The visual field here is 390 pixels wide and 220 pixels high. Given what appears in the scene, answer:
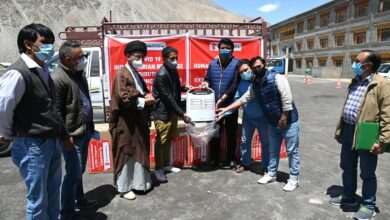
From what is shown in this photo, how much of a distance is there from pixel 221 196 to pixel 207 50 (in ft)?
11.1

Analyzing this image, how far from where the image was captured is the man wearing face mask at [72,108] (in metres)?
2.94

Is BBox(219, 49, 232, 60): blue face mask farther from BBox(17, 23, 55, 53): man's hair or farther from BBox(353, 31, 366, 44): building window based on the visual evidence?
BBox(353, 31, 366, 44): building window

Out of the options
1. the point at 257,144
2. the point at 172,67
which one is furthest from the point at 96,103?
the point at 257,144

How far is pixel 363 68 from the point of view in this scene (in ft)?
10.2

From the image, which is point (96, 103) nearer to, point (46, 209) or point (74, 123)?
point (74, 123)

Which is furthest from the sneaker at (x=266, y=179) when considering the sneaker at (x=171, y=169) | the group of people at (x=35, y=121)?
the group of people at (x=35, y=121)

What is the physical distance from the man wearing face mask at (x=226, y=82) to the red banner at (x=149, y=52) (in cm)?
178

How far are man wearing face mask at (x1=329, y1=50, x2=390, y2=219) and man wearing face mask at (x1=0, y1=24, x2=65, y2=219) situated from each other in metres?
2.90

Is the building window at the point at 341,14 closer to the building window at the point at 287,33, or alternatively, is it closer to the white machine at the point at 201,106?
the building window at the point at 287,33

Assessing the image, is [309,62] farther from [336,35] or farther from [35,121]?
[35,121]

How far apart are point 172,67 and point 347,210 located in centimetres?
279

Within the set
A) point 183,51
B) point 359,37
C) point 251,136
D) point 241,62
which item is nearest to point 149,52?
point 183,51

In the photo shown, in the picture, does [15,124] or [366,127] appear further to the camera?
[366,127]

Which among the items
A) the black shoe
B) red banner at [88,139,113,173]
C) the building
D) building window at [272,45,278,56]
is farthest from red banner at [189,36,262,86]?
building window at [272,45,278,56]
